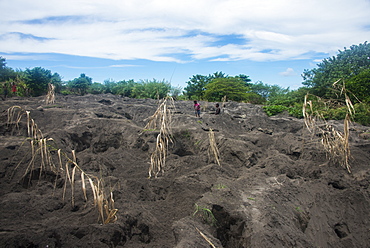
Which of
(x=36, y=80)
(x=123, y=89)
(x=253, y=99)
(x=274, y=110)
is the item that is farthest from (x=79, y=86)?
(x=274, y=110)

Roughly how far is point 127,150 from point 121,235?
4.48 metres

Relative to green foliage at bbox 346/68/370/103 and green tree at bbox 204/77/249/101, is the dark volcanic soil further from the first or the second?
green tree at bbox 204/77/249/101

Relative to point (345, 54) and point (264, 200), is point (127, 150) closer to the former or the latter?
point (264, 200)

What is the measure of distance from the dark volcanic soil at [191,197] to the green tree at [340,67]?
69.0ft

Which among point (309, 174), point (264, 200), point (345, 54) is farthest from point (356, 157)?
point (345, 54)

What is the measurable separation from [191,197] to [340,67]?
27.8m

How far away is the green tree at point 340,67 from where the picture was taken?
25797 millimetres

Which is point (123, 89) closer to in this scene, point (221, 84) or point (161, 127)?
point (221, 84)

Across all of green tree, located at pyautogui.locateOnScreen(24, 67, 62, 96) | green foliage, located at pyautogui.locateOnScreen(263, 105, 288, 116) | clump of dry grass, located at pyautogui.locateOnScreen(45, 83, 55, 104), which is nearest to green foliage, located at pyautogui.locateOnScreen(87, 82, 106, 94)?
green tree, located at pyautogui.locateOnScreen(24, 67, 62, 96)

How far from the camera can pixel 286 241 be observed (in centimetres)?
347

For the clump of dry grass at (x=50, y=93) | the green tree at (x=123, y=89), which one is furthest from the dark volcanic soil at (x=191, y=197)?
the green tree at (x=123, y=89)

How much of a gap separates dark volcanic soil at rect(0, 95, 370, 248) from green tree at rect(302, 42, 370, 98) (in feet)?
69.0

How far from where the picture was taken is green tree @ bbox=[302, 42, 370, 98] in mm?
25797

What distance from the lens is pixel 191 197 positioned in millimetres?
4219
